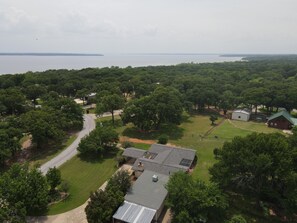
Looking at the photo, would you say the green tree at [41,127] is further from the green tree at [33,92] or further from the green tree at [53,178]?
the green tree at [33,92]

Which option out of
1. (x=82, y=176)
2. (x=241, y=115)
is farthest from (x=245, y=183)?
(x=241, y=115)

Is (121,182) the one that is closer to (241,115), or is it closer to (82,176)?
(82,176)

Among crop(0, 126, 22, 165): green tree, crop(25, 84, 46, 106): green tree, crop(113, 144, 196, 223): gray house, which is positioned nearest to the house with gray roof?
crop(113, 144, 196, 223): gray house

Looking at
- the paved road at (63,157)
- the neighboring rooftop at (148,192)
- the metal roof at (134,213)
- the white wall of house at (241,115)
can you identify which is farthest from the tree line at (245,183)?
the white wall of house at (241,115)

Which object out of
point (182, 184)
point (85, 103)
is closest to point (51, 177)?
point (182, 184)

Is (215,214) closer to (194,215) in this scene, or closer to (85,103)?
(194,215)
